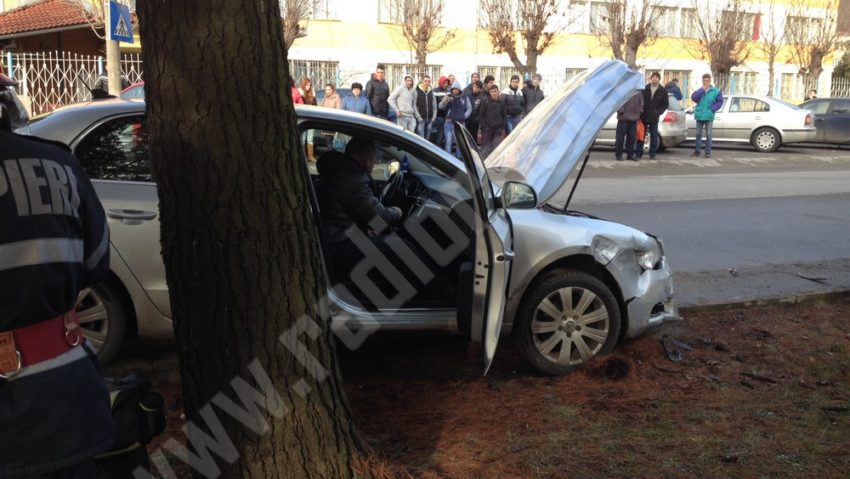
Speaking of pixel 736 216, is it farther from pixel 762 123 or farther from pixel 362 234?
pixel 762 123

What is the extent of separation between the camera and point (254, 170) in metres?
2.62

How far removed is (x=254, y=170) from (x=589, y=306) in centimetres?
258

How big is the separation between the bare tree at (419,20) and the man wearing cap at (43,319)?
98.5 feet

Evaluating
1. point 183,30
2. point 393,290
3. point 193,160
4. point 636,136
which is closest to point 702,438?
point 393,290

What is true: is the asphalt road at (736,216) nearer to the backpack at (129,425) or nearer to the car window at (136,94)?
the car window at (136,94)

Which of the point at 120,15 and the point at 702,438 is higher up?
the point at 120,15

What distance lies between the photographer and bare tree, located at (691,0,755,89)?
1455 inches

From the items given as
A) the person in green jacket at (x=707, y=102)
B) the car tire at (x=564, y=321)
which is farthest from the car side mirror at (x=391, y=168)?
the person in green jacket at (x=707, y=102)

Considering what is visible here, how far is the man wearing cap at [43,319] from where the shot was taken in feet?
6.21

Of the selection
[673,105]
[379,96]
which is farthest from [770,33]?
[379,96]

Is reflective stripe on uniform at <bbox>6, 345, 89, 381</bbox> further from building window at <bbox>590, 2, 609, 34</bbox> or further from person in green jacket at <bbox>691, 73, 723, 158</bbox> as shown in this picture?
building window at <bbox>590, 2, 609, 34</bbox>

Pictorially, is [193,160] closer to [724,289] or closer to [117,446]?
[117,446]

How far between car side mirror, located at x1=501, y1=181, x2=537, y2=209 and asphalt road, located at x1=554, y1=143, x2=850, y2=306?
78.8 inches

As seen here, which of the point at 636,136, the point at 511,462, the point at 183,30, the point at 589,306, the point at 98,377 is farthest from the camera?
the point at 636,136
